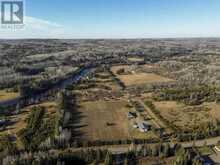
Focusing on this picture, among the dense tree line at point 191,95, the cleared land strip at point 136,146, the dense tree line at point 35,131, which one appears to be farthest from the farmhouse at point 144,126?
the dense tree line at point 191,95

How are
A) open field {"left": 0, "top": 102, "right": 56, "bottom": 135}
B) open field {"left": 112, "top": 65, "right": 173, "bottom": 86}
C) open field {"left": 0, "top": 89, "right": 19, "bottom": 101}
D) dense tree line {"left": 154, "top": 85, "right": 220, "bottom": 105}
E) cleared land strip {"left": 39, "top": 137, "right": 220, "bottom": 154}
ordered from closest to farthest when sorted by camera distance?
cleared land strip {"left": 39, "top": 137, "right": 220, "bottom": 154} < open field {"left": 0, "top": 102, "right": 56, "bottom": 135} < dense tree line {"left": 154, "top": 85, "right": 220, "bottom": 105} < open field {"left": 0, "top": 89, "right": 19, "bottom": 101} < open field {"left": 112, "top": 65, "right": 173, "bottom": 86}

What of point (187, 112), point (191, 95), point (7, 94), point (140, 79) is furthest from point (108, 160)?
point (140, 79)

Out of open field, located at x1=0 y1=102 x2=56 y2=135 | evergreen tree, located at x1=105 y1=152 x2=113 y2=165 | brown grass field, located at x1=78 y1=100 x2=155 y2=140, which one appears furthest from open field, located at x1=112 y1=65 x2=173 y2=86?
evergreen tree, located at x1=105 y1=152 x2=113 y2=165

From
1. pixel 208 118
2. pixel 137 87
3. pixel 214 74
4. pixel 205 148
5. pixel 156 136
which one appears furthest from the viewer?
pixel 214 74

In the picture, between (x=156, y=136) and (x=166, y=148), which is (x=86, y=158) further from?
(x=156, y=136)

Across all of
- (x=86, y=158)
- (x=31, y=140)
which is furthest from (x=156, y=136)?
(x=31, y=140)

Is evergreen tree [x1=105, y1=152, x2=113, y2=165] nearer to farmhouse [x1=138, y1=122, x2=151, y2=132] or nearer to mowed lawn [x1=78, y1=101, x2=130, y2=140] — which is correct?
mowed lawn [x1=78, y1=101, x2=130, y2=140]
